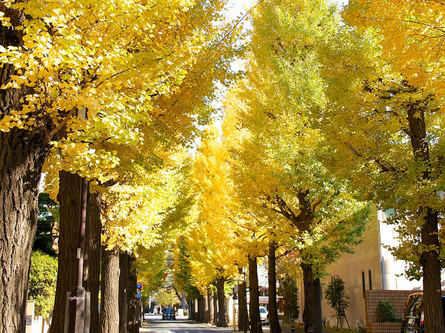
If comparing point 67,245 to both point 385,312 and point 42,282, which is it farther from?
point 385,312

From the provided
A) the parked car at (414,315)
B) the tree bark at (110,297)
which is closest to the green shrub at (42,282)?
the tree bark at (110,297)

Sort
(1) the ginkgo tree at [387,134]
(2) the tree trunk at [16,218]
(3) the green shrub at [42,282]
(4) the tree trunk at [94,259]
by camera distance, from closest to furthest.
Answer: (2) the tree trunk at [16,218] < (1) the ginkgo tree at [387,134] < (4) the tree trunk at [94,259] < (3) the green shrub at [42,282]

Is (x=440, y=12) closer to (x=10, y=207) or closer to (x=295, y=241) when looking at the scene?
(x=10, y=207)

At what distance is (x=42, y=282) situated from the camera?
20500 mm

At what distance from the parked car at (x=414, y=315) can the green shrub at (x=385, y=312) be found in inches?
201

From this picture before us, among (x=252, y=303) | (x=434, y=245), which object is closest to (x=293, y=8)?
(x=434, y=245)

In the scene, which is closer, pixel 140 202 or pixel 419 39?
pixel 419 39

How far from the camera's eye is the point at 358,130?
11.7m

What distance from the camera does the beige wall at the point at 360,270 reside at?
77.2ft

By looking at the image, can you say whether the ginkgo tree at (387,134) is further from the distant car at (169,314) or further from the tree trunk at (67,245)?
the distant car at (169,314)

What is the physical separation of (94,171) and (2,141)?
102 cm

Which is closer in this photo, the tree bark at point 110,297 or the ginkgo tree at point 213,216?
the tree bark at point 110,297

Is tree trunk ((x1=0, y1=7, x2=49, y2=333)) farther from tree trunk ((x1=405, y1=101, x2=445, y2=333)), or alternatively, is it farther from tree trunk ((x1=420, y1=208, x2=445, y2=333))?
tree trunk ((x1=420, y1=208, x2=445, y2=333))

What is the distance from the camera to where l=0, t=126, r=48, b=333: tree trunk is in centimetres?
536
